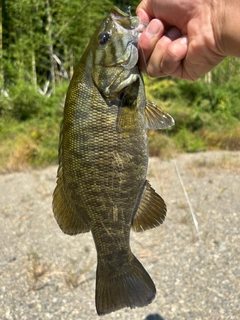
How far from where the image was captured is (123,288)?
7.30 ft

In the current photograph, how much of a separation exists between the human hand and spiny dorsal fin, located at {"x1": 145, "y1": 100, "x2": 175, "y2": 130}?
0.27 metres

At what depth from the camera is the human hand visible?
212cm

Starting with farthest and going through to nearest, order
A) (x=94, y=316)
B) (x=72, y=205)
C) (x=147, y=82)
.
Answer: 1. (x=147, y=82)
2. (x=94, y=316)
3. (x=72, y=205)

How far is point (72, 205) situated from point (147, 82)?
34.5 ft

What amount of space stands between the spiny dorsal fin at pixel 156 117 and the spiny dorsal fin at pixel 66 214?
65 cm

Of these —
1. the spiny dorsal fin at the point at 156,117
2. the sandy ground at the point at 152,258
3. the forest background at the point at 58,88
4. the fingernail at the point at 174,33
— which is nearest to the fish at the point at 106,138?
the spiny dorsal fin at the point at 156,117

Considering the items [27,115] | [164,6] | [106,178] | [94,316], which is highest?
[164,6]

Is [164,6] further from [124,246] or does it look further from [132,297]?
[132,297]

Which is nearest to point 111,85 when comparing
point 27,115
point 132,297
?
point 132,297

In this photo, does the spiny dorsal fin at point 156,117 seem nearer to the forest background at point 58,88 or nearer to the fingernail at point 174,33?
the fingernail at point 174,33

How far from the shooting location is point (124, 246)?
2.20m

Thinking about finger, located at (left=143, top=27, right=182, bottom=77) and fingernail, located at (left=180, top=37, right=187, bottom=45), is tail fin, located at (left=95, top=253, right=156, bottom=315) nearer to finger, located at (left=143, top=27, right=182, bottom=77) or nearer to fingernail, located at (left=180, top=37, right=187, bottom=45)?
finger, located at (left=143, top=27, right=182, bottom=77)

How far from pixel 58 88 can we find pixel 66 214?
10.6 meters

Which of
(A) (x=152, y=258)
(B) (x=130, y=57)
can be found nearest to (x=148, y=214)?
(B) (x=130, y=57)
